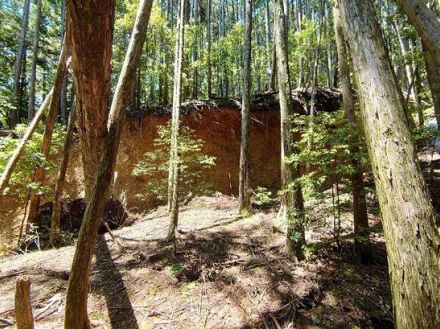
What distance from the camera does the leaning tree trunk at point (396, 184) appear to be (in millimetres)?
1465

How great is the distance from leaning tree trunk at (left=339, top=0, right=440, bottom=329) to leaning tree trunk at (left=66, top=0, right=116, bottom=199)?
6.03 feet

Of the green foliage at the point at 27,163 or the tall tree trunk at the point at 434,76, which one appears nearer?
the green foliage at the point at 27,163

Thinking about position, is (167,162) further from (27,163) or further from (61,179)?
(27,163)

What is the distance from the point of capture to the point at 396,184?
5.47ft

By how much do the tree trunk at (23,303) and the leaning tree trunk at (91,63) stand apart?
1.15 m

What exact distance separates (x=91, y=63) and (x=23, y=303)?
200 centimetres

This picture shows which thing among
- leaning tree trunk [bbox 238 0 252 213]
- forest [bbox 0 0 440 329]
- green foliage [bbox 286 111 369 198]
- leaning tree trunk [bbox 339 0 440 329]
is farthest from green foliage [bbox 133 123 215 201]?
leaning tree trunk [bbox 339 0 440 329]

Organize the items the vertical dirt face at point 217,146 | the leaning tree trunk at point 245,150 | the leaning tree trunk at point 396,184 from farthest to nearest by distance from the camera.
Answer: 1. the vertical dirt face at point 217,146
2. the leaning tree trunk at point 245,150
3. the leaning tree trunk at point 396,184

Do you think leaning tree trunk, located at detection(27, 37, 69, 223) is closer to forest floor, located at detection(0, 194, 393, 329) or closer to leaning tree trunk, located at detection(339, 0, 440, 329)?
forest floor, located at detection(0, 194, 393, 329)

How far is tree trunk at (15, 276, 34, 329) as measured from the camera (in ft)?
7.22

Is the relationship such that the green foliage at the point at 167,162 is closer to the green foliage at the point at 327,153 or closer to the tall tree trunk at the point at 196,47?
the green foliage at the point at 327,153

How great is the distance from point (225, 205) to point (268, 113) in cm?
512

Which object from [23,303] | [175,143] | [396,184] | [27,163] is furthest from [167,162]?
[396,184]

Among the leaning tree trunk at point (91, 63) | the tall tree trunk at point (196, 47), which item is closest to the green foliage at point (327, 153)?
the leaning tree trunk at point (91, 63)
